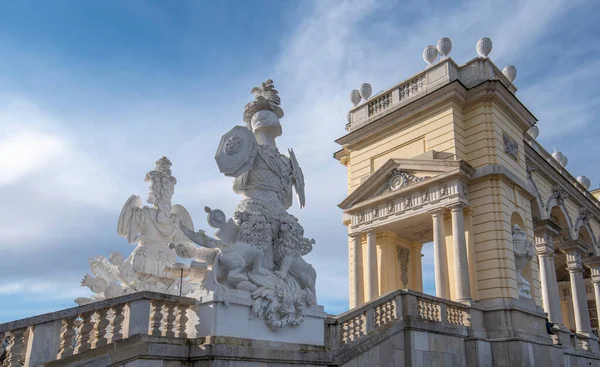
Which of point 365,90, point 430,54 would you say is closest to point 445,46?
point 430,54

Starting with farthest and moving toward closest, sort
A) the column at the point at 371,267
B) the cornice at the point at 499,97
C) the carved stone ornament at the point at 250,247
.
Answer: the column at the point at 371,267
the cornice at the point at 499,97
the carved stone ornament at the point at 250,247

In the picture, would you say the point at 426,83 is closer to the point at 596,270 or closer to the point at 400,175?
the point at 400,175

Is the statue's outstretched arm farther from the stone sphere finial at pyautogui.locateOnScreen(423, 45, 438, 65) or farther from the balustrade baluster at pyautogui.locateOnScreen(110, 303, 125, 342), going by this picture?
the stone sphere finial at pyautogui.locateOnScreen(423, 45, 438, 65)

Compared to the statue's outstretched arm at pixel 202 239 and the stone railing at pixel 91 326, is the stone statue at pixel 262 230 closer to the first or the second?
the statue's outstretched arm at pixel 202 239

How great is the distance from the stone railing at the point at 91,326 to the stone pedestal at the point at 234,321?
25 centimetres

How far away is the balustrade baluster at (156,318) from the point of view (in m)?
6.21

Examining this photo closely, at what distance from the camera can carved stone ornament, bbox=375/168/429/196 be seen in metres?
16.5

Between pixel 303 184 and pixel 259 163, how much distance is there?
97 cm

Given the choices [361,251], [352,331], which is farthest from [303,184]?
[361,251]

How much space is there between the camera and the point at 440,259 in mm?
15289

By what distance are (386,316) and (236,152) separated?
5.07 metres

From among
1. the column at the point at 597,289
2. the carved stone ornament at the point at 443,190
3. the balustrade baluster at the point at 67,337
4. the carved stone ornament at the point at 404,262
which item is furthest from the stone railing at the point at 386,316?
the column at the point at 597,289

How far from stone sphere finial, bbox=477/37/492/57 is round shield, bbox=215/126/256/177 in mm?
12628

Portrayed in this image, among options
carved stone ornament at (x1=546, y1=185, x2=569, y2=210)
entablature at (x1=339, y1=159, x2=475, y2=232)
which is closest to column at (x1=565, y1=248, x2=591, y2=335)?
carved stone ornament at (x1=546, y1=185, x2=569, y2=210)
